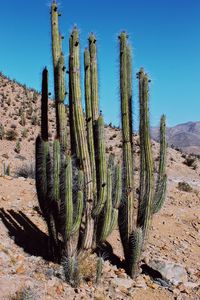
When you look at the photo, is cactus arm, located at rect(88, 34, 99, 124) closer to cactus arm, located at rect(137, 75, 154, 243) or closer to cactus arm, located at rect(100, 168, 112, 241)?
cactus arm, located at rect(137, 75, 154, 243)

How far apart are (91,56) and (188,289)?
15.5 feet

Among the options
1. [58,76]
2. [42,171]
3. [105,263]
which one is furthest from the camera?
[105,263]

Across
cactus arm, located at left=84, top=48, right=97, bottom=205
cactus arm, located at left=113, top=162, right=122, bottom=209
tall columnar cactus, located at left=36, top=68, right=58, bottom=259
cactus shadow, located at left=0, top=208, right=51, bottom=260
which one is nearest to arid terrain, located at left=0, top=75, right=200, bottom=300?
cactus shadow, located at left=0, top=208, right=51, bottom=260

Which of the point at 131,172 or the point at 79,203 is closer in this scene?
the point at 79,203

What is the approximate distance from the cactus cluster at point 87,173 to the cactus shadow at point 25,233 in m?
0.40

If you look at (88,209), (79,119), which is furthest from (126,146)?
(88,209)

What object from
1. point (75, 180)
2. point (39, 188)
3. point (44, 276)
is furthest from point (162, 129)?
point (44, 276)

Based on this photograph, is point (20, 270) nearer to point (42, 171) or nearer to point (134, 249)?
point (42, 171)

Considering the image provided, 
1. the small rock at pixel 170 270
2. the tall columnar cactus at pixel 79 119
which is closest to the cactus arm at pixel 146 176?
the small rock at pixel 170 270

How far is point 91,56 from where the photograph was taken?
26.1 ft

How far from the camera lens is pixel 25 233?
878 centimetres

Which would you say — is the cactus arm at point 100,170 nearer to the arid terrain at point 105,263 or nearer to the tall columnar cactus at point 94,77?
the tall columnar cactus at point 94,77

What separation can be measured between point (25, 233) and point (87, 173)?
87.0 inches

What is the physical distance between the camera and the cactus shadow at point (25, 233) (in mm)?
8172
